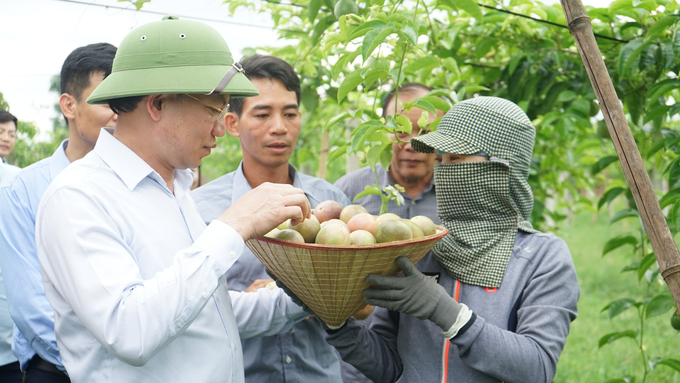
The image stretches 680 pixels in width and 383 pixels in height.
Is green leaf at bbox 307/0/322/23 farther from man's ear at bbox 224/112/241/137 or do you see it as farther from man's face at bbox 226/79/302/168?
man's ear at bbox 224/112/241/137

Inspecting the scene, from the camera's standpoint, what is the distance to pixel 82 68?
239 cm

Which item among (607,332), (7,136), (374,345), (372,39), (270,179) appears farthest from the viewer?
(607,332)

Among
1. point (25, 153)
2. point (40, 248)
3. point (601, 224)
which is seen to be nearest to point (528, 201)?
point (40, 248)

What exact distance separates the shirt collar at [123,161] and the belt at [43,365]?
3.31ft

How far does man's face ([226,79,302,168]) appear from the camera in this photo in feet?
8.05

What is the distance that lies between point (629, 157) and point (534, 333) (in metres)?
0.58

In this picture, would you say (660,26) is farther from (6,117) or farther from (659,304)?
(6,117)

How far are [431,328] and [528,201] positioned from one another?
0.55 m

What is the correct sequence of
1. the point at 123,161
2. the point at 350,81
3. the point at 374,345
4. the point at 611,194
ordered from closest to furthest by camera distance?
the point at 123,161, the point at 374,345, the point at 350,81, the point at 611,194

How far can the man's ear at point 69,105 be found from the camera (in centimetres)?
239

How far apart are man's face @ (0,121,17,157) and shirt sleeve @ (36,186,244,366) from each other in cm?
278

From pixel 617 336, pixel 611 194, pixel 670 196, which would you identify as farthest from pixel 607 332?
pixel 670 196

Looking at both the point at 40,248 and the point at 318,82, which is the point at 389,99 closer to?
the point at 318,82

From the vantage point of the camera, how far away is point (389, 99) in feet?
9.93
